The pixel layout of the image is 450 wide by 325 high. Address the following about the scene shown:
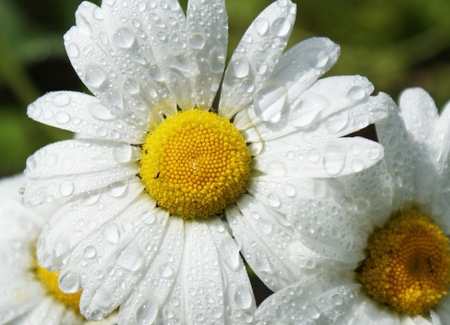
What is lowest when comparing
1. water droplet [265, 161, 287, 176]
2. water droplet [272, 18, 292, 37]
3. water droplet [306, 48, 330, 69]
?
water droplet [265, 161, 287, 176]

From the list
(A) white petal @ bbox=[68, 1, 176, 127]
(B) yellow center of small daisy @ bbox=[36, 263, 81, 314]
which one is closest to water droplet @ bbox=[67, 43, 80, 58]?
(A) white petal @ bbox=[68, 1, 176, 127]

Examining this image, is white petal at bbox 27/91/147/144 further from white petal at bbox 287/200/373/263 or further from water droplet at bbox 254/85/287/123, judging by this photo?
white petal at bbox 287/200/373/263

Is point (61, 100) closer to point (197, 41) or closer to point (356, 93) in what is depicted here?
point (197, 41)

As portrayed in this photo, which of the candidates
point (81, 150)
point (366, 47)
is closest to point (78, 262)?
point (81, 150)

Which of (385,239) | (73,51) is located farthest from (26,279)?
(385,239)

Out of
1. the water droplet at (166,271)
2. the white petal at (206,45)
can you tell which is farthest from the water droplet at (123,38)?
the water droplet at (166,271)

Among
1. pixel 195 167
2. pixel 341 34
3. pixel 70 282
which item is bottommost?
pixel 341 34

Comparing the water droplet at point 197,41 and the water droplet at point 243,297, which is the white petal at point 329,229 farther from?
the water droplet at point 197,41
